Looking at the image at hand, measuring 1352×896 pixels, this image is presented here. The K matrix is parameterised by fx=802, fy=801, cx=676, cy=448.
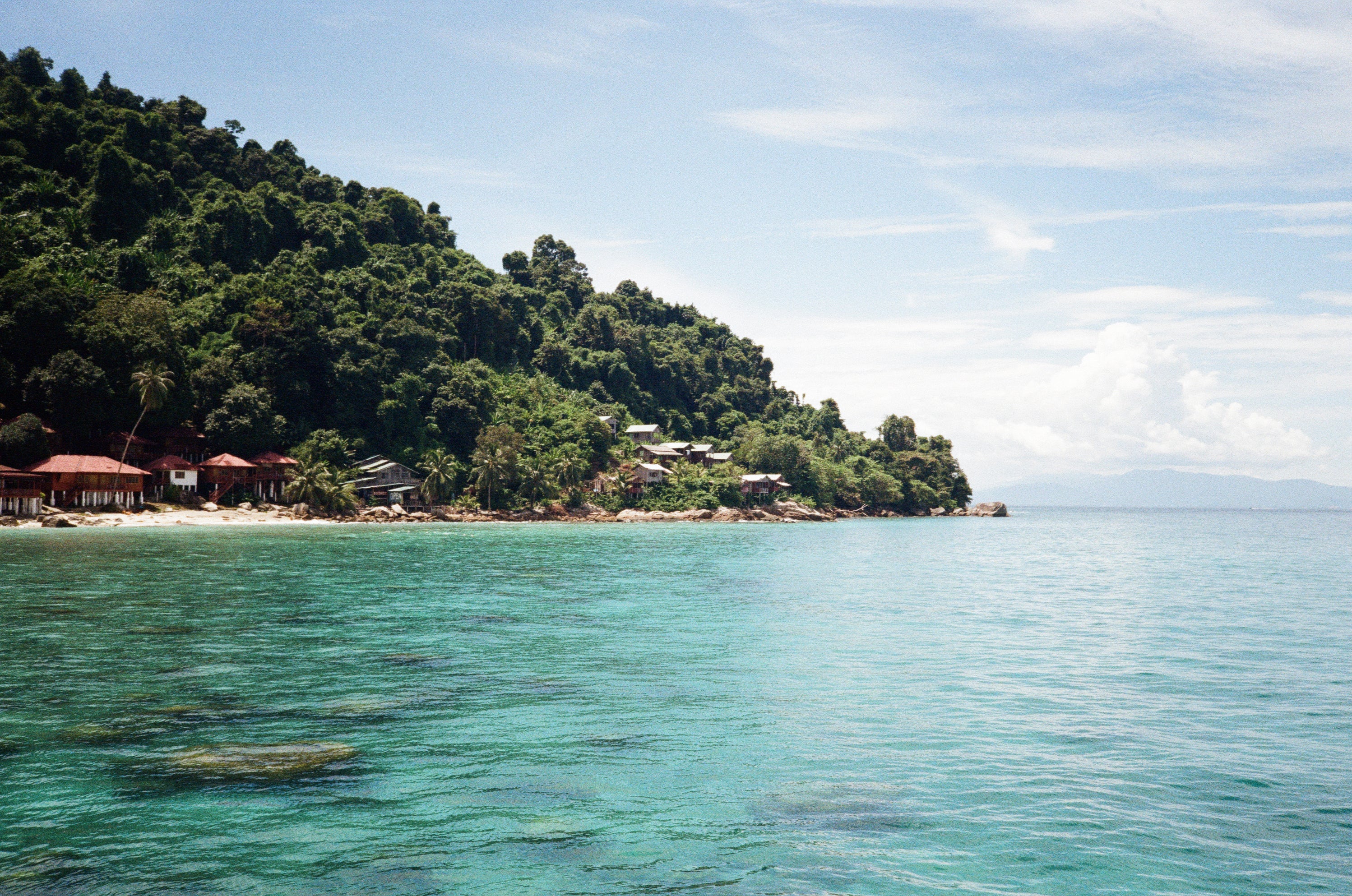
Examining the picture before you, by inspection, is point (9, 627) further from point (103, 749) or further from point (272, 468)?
point (272, 468)

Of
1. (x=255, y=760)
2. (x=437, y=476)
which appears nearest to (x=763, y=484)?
(x=437, y=476)

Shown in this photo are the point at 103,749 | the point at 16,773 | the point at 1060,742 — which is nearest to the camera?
the point at 16,773

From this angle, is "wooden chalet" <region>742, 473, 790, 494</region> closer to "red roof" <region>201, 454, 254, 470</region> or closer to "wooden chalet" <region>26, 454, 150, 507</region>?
"red roof" <region>201, 454, 254, 470</region>

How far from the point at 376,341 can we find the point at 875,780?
3539 inches

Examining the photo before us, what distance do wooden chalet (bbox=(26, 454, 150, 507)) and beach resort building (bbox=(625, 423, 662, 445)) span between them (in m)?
65.4

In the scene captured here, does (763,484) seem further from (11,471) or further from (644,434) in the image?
(11,471)

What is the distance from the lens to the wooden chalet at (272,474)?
7569 cm

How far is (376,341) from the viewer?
91125 millimetres

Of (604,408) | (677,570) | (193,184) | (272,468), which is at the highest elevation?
(193,184)

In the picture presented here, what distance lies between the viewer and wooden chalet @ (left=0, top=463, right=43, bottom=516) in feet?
194

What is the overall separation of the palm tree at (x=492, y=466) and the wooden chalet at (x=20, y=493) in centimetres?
3864

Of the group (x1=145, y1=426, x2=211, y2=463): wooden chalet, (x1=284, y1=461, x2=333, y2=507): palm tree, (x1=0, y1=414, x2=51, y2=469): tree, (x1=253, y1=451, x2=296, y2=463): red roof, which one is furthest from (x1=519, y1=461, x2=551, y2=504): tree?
(x1=0, y1=414, x2=51, y2=469): tree

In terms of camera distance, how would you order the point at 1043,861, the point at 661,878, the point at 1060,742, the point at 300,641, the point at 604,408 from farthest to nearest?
the point at 604,408
the point at 300,641
the point at 1060,742
the point at 1043,861
the point at 661,878

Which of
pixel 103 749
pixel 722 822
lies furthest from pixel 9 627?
pixel 722 822
